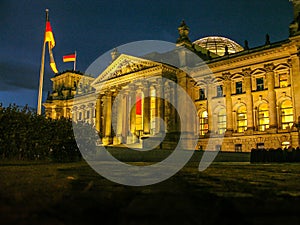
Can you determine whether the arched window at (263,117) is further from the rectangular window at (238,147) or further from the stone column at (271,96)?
the rectangular window at (238,147)

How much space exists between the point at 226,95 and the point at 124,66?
19404mm

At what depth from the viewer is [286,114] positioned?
40.1 meters

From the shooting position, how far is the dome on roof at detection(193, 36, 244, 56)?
204 ft

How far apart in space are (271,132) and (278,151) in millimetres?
15834

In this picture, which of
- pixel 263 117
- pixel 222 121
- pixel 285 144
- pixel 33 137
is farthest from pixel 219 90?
pixel 33 137

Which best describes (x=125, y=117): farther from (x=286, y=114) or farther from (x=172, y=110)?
(x=286, y=114)

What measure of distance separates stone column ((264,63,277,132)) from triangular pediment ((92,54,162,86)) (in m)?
16.4

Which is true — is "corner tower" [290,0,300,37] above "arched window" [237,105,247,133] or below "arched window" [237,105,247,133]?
above

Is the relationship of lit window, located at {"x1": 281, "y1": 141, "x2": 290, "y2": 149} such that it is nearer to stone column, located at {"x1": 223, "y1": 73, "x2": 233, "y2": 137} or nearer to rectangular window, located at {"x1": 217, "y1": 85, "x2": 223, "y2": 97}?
stone column, located at {"x1": 223, "y1": 73, "x2": 233, "y2": 137}

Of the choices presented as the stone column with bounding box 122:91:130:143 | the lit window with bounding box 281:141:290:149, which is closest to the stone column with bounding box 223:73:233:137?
the lit window with bounding box 281:141:290:149

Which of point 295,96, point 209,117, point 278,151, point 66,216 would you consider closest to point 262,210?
point 66,216

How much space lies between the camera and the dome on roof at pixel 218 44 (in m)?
62.0

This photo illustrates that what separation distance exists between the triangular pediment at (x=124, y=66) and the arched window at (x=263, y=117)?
664 inches

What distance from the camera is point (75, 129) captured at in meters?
20.7
